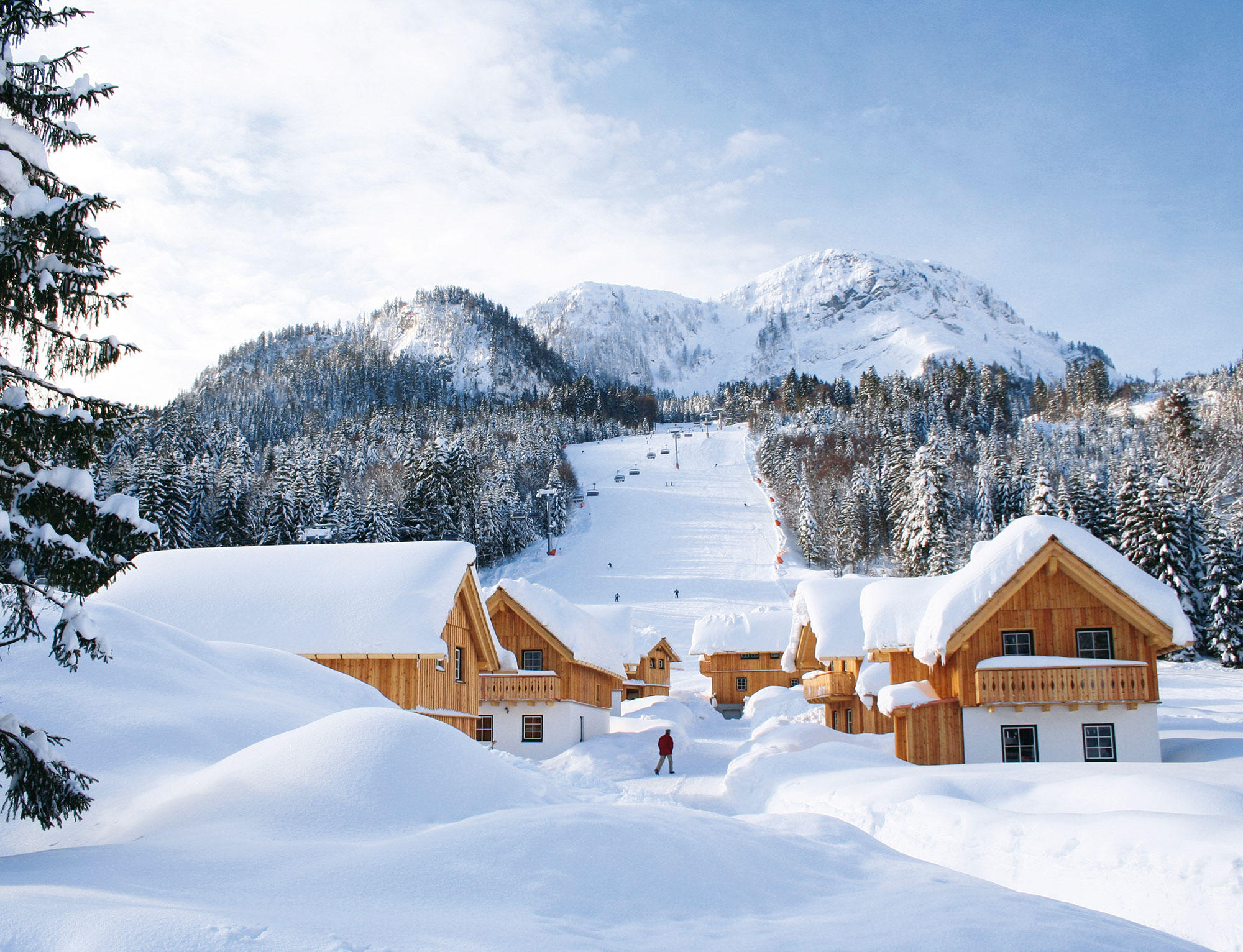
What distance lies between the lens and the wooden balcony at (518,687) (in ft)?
101

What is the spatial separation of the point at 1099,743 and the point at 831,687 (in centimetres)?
1168

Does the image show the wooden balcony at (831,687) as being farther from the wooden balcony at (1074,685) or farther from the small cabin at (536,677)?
the wooden balcony at (1074,685)

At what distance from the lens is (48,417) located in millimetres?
6227

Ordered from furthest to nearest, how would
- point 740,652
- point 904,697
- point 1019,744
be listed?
1. point 740,652
2. point 904,697
3. point 1019,744

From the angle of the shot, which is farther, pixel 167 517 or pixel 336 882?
pixel 167 517

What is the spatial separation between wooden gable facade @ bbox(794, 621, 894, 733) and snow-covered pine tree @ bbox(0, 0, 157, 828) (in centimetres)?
2783

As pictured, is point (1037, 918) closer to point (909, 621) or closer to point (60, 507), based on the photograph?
point (60, 507)

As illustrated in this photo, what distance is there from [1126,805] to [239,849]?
1374cm

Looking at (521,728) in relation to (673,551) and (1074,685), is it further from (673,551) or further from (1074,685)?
(673,551)

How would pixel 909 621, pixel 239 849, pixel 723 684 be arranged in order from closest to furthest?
pixel 239 849, pixel 909 621, pixel 723 684

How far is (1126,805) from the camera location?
45.2 ft

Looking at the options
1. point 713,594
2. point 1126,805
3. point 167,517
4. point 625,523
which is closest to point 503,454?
point 625,523

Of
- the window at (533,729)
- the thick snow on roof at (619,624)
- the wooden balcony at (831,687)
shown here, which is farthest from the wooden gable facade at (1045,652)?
the thick snow on roof at (619,624)

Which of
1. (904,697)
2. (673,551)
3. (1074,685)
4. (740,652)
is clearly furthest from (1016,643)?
(673,551)
